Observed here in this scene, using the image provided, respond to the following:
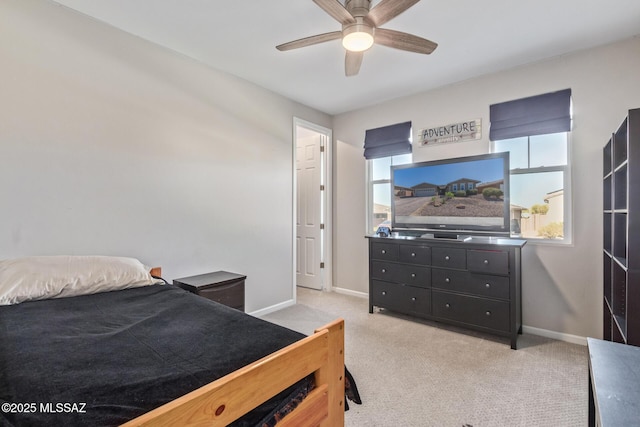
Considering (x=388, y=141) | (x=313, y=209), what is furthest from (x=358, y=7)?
(x=313, y=209)

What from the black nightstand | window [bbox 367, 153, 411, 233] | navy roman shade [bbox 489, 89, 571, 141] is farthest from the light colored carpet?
navy roman shade [bbox 489, 89, 571, 141]

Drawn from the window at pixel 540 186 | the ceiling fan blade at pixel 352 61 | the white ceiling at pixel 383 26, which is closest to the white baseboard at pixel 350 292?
the window at pixel 540 186

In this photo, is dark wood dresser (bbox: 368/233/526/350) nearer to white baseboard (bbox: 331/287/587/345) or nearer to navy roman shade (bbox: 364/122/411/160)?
white baseboard (bbox: 331/287/587/345)

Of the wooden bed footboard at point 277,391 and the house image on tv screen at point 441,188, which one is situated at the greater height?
the house image on tv screen at point 441,188

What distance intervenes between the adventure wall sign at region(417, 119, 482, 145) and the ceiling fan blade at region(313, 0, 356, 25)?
6.55 ft

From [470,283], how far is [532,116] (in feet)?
5.50

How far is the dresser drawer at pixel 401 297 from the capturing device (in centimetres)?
314

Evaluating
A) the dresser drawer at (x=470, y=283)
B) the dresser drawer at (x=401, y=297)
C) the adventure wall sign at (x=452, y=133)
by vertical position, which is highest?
the adventure wall sign at (x=452, y=133)

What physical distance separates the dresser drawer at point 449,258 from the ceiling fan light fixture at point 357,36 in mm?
1985

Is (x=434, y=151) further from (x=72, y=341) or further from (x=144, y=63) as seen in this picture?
(x=72, y=341)

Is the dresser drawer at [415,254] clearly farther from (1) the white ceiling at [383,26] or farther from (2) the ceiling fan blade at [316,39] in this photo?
(2) the ceiling fan blade at [316,39]

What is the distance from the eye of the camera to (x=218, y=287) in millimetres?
2598

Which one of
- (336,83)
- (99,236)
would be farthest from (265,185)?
(99,236)

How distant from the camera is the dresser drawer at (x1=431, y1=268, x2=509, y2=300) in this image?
269 centimetres
